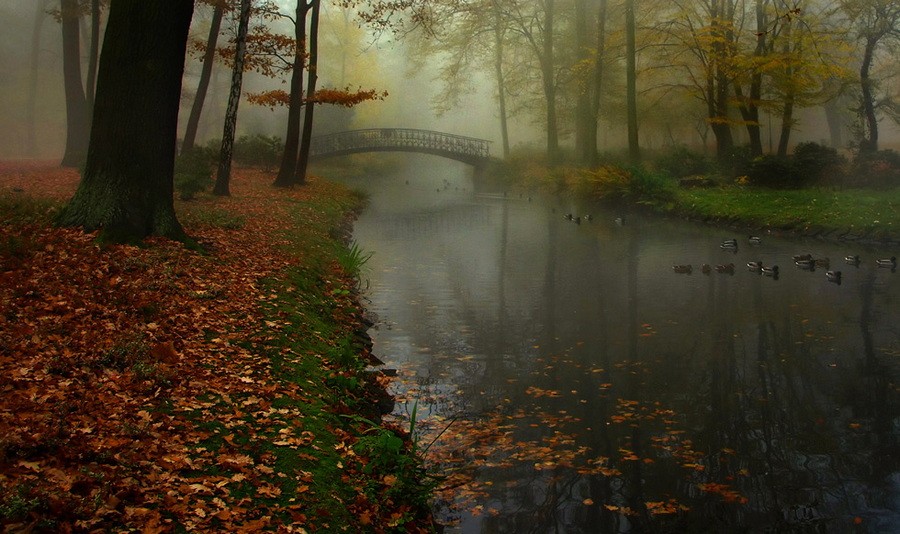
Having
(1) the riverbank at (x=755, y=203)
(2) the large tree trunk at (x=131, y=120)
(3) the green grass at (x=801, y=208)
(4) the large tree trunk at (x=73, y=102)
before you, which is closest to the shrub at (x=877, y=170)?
(1) the riverbank at (x=755, y=203)

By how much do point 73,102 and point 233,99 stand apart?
12.2 m

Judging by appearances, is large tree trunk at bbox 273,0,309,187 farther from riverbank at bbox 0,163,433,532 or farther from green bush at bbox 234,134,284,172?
riverbank at bbox 0,163,433,532

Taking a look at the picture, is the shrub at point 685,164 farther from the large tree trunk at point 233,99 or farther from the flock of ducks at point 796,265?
the large tree trunk at point 233,99

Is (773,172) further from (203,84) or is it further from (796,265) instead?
(203,84)

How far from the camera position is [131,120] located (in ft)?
31.8

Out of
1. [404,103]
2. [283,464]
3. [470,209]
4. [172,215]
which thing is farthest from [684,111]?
[283,464]

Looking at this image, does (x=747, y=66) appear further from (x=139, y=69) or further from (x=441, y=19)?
(x=139, y=69)

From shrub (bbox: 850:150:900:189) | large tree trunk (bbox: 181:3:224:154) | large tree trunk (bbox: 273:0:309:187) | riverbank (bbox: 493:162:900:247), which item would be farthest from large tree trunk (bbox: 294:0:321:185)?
shrub (bbox: 850:150:900:189)

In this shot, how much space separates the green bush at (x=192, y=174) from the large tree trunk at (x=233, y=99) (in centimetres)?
45

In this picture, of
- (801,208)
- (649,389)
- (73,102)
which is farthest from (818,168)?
(73,102)

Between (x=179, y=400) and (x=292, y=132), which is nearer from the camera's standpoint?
(x=179, y=400)

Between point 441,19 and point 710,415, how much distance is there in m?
30.3

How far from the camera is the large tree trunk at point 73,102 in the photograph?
25188mm

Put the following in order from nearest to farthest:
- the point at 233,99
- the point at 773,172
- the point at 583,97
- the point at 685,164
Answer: the point at 233,99
the point at 773,172
the point at 685,164
the point at 583,97
